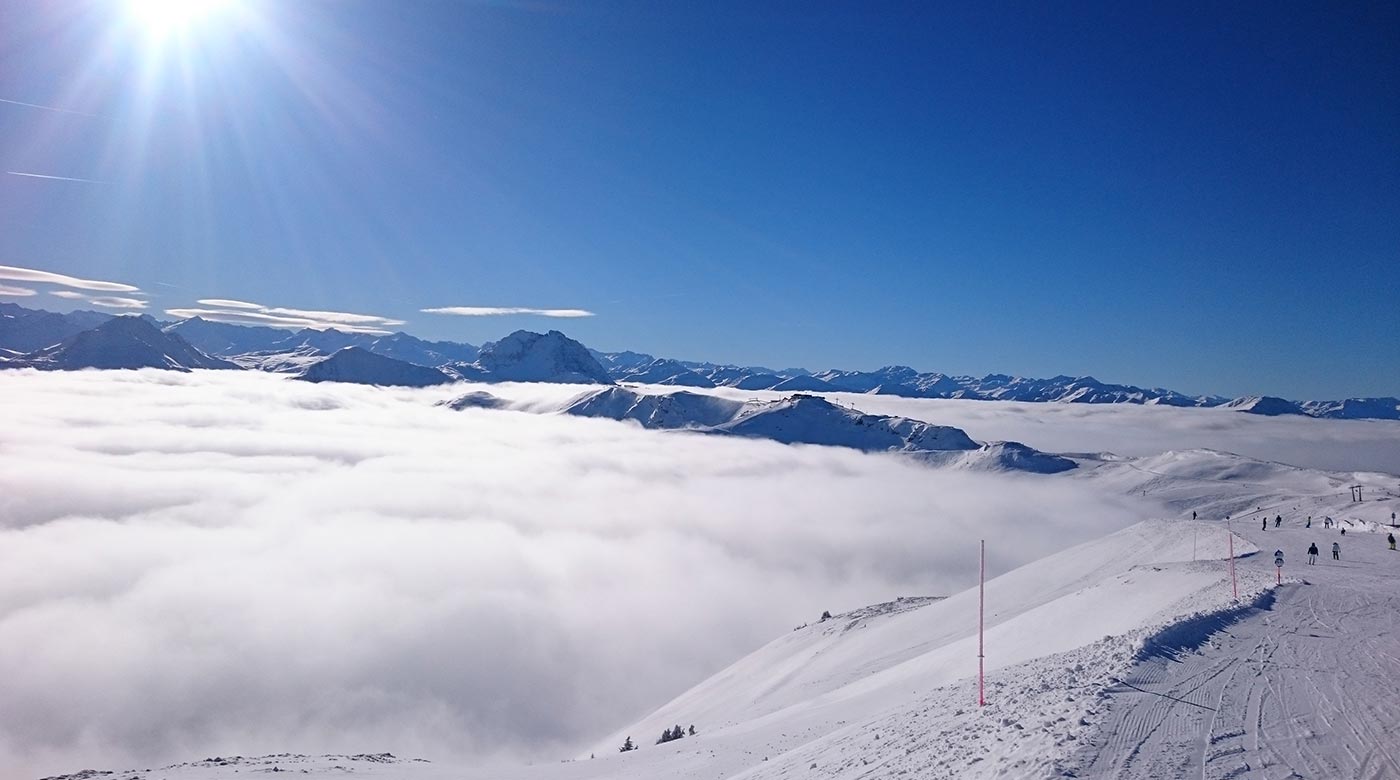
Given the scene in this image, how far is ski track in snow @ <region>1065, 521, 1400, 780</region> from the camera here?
9781mm

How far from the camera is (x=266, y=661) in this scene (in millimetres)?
90125

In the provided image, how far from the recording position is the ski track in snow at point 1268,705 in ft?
32.1

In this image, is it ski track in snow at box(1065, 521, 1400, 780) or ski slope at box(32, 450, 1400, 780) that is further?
ski slope at box(32, 450, 1400, 780)

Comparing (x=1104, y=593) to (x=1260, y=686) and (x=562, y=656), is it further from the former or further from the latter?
(x=562, y=656)

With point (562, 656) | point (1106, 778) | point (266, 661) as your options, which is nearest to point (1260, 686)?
point (1106, 778)

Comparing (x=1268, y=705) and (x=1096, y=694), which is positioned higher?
(x=1096, y=694)

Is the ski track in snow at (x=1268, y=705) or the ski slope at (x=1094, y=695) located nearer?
the ski track in snow at (x=1268, y=705)

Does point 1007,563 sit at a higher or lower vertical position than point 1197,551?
lower

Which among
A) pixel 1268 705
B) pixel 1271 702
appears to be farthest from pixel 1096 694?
pixel 1271 702

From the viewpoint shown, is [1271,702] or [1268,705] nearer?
[1268,705]

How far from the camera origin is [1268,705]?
479 inches

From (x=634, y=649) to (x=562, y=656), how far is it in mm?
10407

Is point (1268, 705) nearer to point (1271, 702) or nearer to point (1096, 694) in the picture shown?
point (1271, 702)

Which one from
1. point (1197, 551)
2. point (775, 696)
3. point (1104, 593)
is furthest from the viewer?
point (1197, 551)
